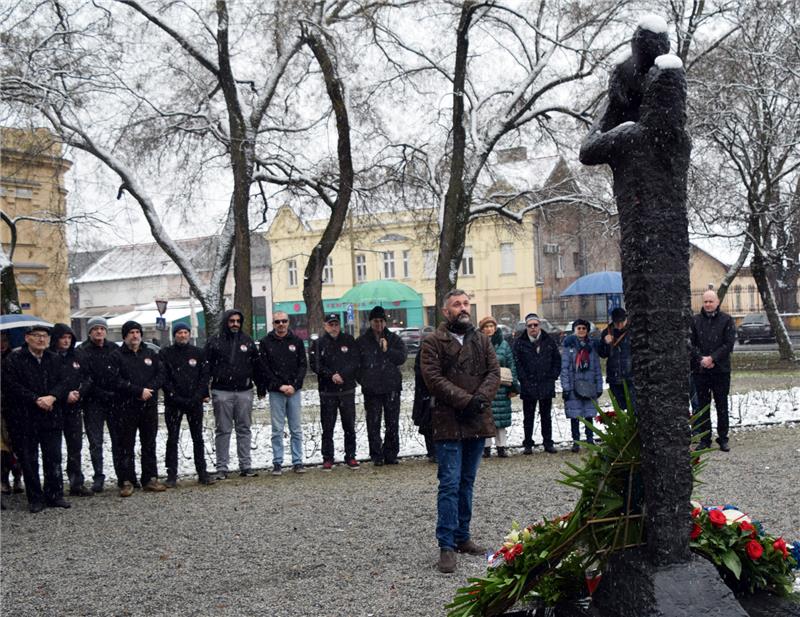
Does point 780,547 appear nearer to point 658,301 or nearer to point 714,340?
point 658,301

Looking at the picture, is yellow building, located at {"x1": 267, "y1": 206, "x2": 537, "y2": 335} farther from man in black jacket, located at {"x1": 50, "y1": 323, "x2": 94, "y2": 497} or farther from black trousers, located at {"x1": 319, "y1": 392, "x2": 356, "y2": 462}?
man in black jacket, located at {"x1": 50, "y1": 323, "x2": 94, "y2": 497}

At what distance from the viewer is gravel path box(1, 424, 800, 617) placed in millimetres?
5711

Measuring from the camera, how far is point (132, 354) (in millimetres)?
10219

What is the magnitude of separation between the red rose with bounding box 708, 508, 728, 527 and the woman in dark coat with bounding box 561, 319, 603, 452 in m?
7.46

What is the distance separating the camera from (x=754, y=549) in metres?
3.73

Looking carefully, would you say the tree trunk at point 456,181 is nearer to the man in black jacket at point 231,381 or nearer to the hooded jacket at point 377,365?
the hooded jacket at point 377,365

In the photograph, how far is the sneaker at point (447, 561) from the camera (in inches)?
236

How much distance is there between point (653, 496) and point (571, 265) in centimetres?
5260

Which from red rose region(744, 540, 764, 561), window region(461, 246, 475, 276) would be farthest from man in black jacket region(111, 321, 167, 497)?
window region(461, 246, 475, 276)

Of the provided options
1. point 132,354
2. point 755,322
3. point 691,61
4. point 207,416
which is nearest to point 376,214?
point 207,416

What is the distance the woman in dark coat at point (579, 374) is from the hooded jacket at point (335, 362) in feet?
9.20

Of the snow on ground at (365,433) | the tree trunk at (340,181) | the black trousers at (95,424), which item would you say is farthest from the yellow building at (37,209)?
the black trousers at (95,424)

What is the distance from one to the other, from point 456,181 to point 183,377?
8.65m

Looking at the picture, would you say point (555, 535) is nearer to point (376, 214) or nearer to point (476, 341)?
point (476, 341)
